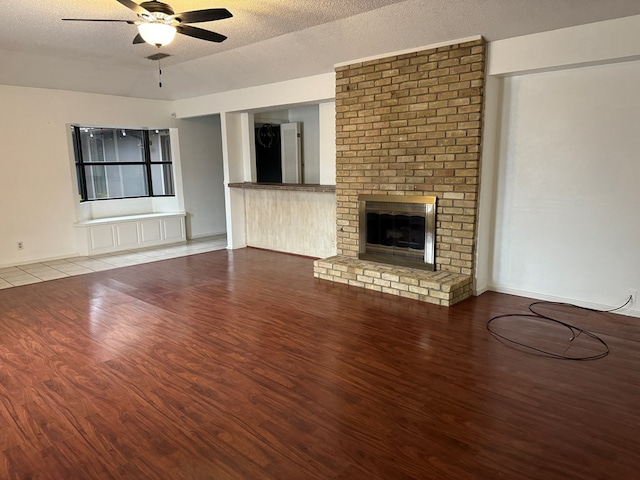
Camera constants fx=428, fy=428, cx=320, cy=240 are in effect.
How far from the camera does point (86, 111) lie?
6.66 meters

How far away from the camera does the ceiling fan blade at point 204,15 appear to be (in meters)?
2.95

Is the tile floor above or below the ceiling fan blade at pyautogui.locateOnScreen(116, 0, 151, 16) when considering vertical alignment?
below

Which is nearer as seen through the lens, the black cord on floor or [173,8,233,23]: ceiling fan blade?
[173,8,233,23]: ceiling fan blade

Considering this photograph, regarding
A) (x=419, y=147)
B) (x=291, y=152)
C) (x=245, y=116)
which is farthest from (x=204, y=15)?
(x=291, y=152)

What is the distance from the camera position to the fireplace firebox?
15.3ft

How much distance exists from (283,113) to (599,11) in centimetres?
534

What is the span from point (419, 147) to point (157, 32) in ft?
9.00

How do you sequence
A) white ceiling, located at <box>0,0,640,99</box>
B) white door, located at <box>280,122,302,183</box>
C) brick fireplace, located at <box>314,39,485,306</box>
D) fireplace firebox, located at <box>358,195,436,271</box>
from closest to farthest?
white ceiling, located at <box>0,0,640,99</box> < brick fireplace, located at <box>314,39,485,306</box> < fireplace firebox, located at <box>358,195,436,271</box> < white door, located at <box>280,122,302,183</box>

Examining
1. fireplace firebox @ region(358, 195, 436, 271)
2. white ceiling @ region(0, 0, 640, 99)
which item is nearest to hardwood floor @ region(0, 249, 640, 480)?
fireplace firebox @ region(358, 195, 436, 271)

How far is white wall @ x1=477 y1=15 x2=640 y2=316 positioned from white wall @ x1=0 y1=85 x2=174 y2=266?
595cm

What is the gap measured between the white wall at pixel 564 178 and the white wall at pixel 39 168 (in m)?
5.95

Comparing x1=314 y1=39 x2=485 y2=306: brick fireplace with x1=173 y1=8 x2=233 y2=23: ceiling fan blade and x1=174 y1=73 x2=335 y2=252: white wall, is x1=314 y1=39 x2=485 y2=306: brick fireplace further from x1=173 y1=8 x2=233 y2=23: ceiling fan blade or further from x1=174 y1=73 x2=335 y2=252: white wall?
x1=173 y1=8 x2=233 y2=23: ceiling fan blade

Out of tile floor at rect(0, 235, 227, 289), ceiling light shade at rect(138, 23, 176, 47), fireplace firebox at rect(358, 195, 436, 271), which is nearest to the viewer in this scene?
ceiling light shade at rect(138, 23, 176, 47)

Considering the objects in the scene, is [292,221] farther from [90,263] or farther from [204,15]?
[204,15]
